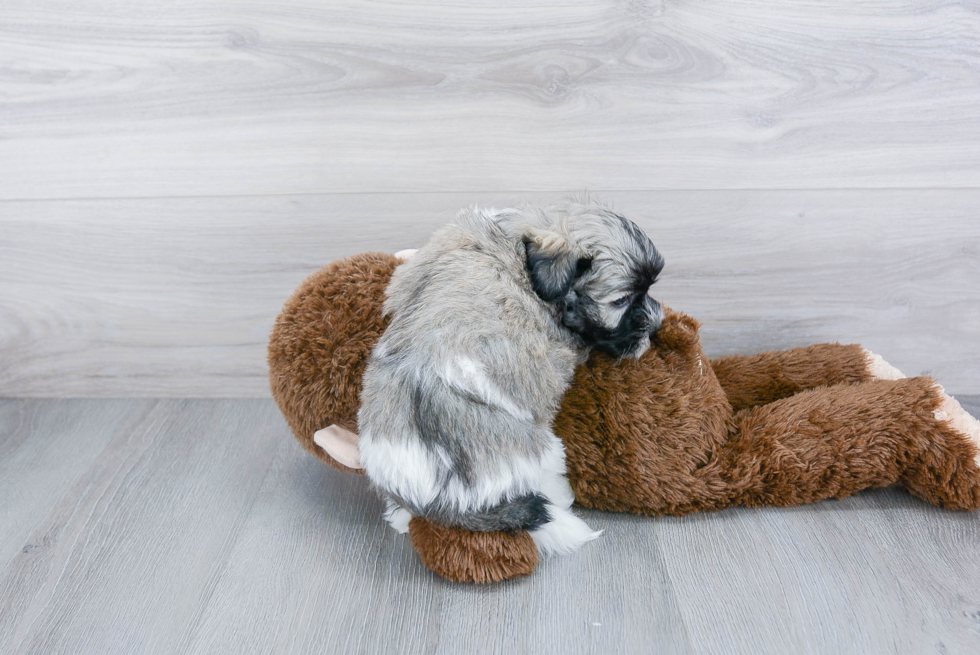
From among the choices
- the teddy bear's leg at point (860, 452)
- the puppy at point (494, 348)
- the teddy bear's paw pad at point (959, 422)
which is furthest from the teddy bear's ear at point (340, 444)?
the teddy bear's paw pad at point (959, 422)

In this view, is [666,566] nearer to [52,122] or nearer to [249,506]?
[249,506]

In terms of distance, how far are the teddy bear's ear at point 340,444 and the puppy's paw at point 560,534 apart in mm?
356

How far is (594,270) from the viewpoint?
3.81ft

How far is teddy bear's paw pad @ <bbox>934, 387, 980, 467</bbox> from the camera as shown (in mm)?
1321

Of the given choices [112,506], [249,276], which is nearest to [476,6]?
[249,276]

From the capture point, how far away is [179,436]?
1.72 meters

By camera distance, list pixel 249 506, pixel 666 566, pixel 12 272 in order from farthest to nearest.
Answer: pixel 12 272, pixel 249 506, pixel 666 566

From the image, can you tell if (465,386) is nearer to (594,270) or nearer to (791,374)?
(594,270)

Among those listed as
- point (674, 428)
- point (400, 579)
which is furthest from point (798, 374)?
point (400, 579)

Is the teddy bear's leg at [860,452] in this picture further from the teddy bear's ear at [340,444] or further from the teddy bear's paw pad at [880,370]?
the teddy bear's ear at [340,444]

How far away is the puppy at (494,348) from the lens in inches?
43.3

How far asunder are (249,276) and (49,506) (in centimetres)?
66

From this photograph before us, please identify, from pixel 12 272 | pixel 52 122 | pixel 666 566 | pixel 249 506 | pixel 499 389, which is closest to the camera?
pixel 499 389

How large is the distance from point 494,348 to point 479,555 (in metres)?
0.36
